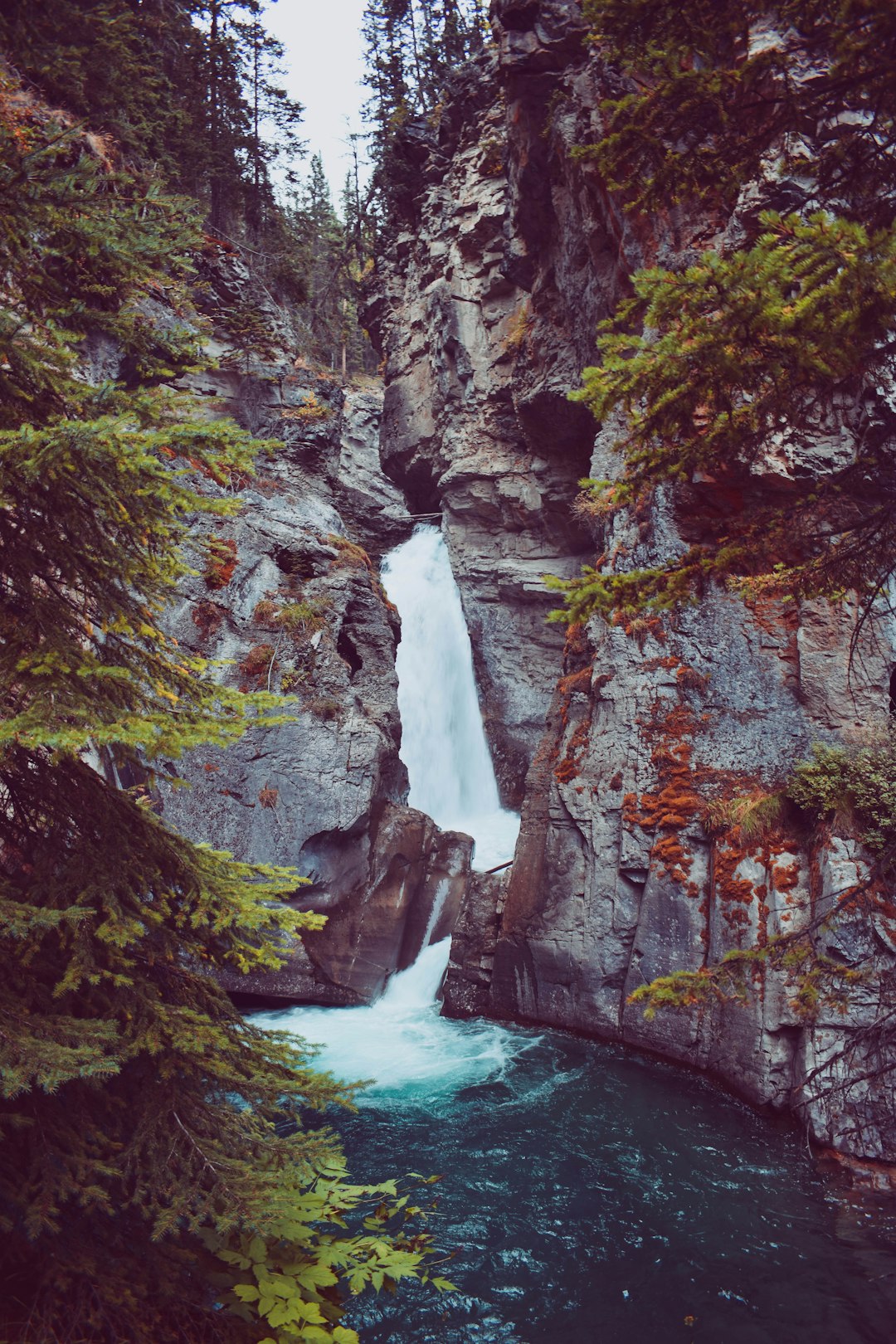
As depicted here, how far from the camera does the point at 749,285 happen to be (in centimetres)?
366

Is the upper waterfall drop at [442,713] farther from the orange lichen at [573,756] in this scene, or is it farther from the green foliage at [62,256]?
the green foliage at [62,256]

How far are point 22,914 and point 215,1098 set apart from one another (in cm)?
160

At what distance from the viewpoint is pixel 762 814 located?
32.9ft

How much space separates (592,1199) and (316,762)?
8249 millimetres

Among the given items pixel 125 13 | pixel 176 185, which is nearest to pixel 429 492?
pixel 176 185

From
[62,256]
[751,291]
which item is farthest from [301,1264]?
[62,256]

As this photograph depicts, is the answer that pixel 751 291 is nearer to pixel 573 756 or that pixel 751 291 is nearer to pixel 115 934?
pixel 115 934

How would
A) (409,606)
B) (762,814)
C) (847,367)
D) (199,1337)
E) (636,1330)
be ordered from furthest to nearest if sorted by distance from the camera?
(409,606)
(762,814)
(636,1330)
(847,367)
(199,1337)

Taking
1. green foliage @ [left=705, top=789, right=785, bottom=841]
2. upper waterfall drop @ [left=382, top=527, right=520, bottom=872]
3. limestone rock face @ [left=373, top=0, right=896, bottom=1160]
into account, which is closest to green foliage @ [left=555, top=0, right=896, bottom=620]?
limestone rock face @ [left=373, top=0, right=896, bottom=1160]

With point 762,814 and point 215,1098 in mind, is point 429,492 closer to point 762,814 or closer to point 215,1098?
point 762,814

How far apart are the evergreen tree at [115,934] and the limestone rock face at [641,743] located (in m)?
3.02

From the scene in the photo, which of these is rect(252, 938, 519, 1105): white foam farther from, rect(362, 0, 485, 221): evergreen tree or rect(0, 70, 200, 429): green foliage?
rect(362, 0, 485, 221): evergreen tree

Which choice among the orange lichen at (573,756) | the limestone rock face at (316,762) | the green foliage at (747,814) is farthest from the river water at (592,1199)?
the orange lichen at (573,756)

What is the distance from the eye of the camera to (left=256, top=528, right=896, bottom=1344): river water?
578 centimetres
